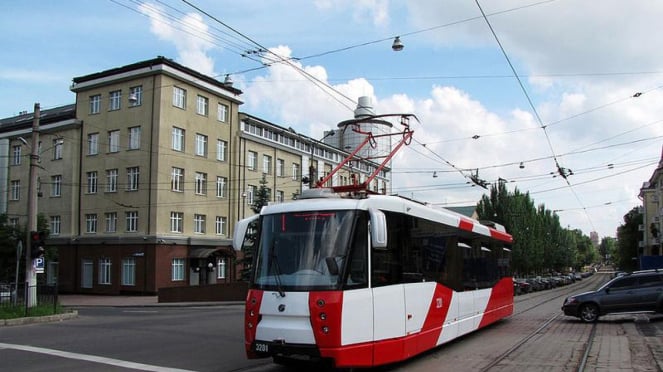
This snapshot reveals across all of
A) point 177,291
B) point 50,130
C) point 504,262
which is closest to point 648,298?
point 504,262

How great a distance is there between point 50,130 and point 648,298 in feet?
Result: 151

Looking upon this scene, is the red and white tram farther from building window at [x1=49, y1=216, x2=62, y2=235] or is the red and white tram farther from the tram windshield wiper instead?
building window at [x1=49, y1=216, x2=62, y2=235]

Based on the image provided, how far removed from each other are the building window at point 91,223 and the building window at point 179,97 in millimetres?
11175

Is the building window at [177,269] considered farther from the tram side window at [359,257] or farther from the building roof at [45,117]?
the tram side window at [359,257]

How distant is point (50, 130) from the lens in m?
48.2

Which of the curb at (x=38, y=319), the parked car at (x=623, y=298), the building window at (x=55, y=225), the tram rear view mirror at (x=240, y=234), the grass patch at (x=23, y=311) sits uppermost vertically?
the building window at (x=55, y=225)

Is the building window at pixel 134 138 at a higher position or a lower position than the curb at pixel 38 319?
higher

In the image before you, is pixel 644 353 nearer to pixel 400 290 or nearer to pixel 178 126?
pixel 400 290

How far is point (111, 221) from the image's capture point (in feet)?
146

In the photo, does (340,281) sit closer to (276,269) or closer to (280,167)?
(276,269)

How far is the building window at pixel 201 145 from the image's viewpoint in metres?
45.6

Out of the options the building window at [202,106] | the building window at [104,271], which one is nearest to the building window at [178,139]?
the building window at [202,106]

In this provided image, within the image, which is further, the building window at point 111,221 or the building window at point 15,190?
the building window at point 15,190

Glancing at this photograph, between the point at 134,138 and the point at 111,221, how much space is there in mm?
6727
